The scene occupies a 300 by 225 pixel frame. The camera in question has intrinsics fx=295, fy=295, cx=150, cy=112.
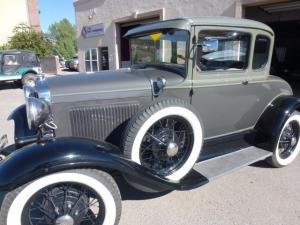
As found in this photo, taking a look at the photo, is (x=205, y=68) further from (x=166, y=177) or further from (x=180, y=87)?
(x=166, y=177)

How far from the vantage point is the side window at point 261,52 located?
135 inches

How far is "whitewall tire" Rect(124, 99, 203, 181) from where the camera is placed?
2.58m

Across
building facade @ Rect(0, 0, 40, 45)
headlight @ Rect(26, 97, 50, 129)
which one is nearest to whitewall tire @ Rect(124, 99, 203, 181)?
headlight @ Rect(26, 97, 50, 129)

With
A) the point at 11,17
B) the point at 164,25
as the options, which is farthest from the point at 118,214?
the point at 11,17

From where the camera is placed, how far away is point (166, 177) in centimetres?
277

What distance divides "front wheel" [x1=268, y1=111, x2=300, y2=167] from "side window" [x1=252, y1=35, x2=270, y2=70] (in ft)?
2.49

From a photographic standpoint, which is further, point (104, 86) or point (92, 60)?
point (92, 60)

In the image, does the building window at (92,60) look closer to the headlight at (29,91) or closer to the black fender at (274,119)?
the black fender at (274,119)

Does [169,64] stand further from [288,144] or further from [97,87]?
[288,144]

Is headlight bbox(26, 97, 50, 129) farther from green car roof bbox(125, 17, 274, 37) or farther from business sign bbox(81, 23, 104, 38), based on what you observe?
business sign bbox(81, 23, 104, 38)

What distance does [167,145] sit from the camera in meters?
2.81

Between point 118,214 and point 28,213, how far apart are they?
0.68 meters

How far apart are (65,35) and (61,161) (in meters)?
76.9

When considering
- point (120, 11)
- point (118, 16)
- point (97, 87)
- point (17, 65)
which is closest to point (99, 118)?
point (97, 87)
